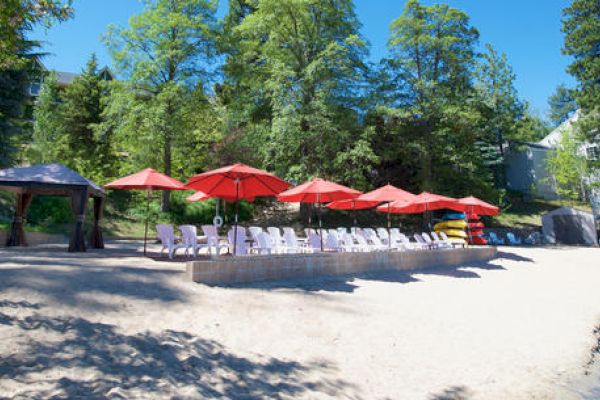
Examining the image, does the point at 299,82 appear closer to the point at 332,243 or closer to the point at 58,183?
the point at 332,243

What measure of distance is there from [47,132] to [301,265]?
71.1ft

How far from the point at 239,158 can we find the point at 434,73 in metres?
13.3

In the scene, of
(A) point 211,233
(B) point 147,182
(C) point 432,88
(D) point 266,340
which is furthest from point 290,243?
(C) point 432,88

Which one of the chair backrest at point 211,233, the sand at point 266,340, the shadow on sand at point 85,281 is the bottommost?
the sand at point 266,340

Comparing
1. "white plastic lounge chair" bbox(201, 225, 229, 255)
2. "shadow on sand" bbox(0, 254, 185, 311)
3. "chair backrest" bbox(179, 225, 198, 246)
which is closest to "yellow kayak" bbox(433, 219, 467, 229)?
"white plastic lounge chair" bbox(201, 225, 229, 255)

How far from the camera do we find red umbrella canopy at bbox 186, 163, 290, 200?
8.48 m

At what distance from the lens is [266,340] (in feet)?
17.4

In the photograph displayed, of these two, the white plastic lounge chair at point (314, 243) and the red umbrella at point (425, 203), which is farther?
the red umbrella at point (425, 203)

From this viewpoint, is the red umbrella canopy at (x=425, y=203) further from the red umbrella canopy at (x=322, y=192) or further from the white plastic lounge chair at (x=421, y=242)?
the red umbrella canopy at (x=322, y=192)

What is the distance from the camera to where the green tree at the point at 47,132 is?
2266 cm

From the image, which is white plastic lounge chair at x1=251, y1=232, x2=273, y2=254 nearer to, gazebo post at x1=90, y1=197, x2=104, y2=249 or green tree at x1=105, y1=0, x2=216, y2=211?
gazebo post at x1=90, y1=197, x2=104, y2=249

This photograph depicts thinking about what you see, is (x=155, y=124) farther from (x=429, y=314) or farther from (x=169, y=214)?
(x=429, y=314)

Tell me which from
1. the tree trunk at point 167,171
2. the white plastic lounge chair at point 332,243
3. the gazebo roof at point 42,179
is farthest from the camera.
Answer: the tree trunk at point 167,171

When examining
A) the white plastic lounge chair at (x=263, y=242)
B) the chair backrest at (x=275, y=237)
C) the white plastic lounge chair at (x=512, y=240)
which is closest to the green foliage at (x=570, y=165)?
the white plastic lounge chair at (x=512, y=240)
